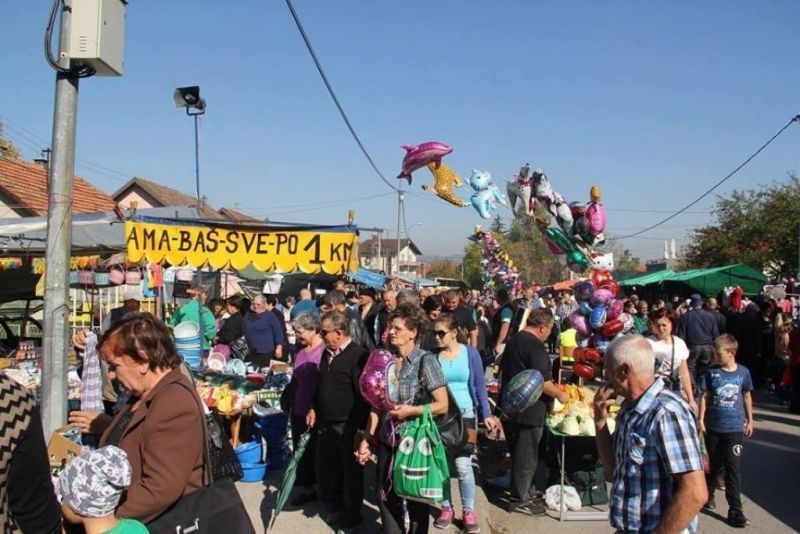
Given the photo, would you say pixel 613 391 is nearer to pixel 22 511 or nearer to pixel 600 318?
pixel 22 511

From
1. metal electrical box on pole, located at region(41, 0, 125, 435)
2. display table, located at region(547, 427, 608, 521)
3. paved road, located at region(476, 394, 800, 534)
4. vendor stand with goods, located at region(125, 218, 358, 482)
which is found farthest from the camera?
vendor stand with goods, located at region(125, 218, 358, 482)

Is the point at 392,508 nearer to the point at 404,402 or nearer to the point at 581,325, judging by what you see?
the point at 404,402

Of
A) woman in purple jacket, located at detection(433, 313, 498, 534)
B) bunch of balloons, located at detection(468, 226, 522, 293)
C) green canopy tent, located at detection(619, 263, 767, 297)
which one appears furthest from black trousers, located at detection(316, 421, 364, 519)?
green canopy tent, located at detection(619, 263, 767, 297)

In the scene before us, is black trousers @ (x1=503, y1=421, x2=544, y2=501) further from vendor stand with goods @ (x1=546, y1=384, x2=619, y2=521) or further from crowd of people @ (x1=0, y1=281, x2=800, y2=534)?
vendor stand with goods @ (x1=546, y1=384, x2=619, y2=521)

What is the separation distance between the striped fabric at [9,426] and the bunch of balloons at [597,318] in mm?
6844

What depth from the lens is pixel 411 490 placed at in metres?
3.96

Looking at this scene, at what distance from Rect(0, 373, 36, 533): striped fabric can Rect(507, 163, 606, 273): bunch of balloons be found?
343 inches

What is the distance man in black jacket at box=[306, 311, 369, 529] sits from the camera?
4.91 meters

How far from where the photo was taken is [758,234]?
28.6 meters

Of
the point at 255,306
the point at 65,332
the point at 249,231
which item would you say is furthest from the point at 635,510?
the point at 255,306

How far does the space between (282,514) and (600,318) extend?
16.3ft

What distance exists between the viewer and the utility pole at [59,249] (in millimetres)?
4109

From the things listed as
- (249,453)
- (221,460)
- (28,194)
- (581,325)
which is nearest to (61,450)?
(221,460)

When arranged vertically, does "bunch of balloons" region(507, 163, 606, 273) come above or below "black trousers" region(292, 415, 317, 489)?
above
